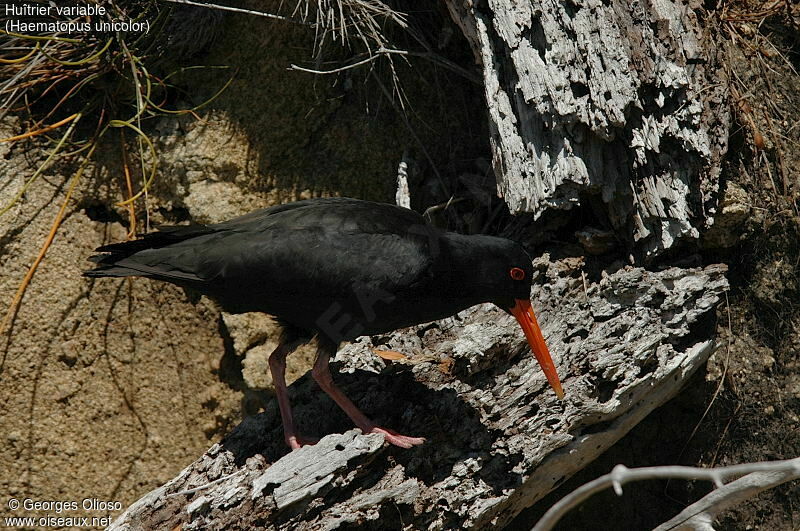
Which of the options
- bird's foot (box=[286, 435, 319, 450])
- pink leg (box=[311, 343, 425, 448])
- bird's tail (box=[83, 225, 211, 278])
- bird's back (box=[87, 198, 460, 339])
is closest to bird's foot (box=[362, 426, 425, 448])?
pink leg (box=[311, 343, 425, 448])

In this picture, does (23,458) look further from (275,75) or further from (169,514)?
(275,75)

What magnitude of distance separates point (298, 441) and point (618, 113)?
96.5 inches

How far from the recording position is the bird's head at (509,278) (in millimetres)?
4176

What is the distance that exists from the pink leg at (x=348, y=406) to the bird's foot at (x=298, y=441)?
0.23 meters

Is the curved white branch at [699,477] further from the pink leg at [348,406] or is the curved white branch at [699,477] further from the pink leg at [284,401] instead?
the pink leg at [284,401]

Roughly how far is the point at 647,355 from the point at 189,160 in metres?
3.30

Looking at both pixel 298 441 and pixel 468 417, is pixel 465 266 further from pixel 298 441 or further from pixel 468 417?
pixel 298 441

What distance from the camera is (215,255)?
13.1 feet

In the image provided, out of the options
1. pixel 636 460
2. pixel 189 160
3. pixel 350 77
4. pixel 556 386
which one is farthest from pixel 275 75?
pixel 636 460

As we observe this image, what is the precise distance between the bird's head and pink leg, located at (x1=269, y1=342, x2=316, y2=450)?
1.19 meters

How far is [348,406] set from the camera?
156 inches

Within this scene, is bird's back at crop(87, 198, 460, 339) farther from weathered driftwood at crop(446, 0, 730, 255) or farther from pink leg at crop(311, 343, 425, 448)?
weathered driftwood at crop(446, 0, 730, 255)

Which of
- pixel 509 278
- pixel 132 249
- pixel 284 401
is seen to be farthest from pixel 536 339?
pixel 132 249

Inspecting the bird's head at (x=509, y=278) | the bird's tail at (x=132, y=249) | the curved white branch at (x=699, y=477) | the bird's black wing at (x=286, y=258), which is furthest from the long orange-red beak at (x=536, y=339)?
the bird's tail at (x=132, y=249)
